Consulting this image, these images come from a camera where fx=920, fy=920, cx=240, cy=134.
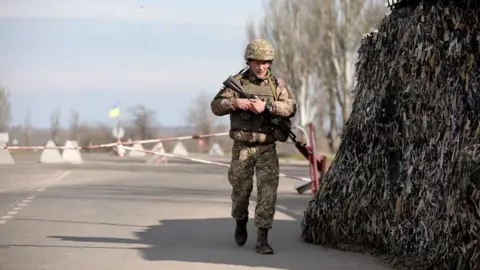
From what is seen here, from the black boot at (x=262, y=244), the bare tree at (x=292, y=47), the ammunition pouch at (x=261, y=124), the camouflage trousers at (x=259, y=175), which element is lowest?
the black boot at (x=262, y=244)

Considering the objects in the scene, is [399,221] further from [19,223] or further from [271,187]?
[19,223]

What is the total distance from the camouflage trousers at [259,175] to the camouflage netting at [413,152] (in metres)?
0.66

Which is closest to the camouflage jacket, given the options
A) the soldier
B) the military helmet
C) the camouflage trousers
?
the soldier

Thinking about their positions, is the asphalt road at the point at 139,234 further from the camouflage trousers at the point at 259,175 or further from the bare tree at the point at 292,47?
the bare tree at the point at 292,47

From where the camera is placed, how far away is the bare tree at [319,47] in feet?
173

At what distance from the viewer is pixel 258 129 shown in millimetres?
8570

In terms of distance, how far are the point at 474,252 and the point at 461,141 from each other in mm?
947

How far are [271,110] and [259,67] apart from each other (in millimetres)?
474

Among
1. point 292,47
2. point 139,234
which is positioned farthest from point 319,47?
point 139,234

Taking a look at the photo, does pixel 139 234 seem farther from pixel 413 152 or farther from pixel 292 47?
pixel 292 47

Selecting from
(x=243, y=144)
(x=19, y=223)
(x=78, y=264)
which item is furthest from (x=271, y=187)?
(x=19, y=223)

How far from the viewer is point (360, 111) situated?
898 cm

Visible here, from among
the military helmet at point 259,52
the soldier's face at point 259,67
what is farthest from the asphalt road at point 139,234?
the military helmet at point 259,52

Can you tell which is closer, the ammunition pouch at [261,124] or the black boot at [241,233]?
the ammunition pouch at [261,124]
